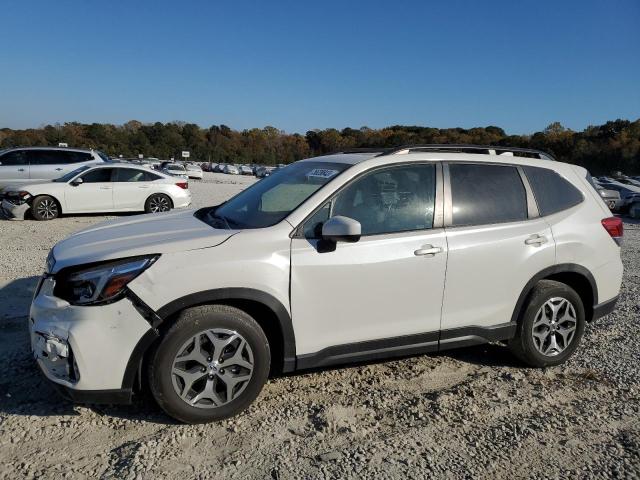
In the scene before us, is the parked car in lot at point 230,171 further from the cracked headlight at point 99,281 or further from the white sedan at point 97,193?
the cracked headlight at point 99,281

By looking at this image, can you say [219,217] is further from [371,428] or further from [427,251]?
[371,428]

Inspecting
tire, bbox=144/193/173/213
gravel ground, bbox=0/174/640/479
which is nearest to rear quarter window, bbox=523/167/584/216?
gravel ground, bbox=0/174/640/479

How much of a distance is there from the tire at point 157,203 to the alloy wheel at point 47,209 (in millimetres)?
2071

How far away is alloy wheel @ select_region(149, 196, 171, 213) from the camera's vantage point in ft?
43.2

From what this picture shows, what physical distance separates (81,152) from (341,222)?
1469 cm

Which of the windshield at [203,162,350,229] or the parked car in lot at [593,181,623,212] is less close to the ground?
the windshield at [203,162,350,229]

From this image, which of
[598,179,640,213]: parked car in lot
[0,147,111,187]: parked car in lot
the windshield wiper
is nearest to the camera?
the windshield wiper

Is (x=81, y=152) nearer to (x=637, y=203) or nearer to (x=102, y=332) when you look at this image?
(x=102, y=332)

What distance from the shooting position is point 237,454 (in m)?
2.93

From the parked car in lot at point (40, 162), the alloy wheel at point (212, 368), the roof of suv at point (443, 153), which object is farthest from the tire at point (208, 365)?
the parked car in lot at point (40, 162)

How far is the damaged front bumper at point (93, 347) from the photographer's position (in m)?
2.94

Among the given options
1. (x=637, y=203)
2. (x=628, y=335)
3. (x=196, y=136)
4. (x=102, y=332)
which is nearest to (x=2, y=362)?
(x=102, y=332)

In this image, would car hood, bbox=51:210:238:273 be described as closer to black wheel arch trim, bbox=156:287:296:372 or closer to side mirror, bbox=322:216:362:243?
black wheel arch trim, bbox=156:287:296:372

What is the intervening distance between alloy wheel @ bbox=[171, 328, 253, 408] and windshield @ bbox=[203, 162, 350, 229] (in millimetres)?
820
